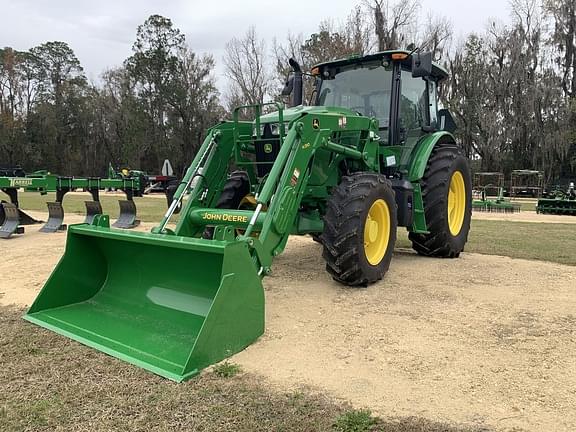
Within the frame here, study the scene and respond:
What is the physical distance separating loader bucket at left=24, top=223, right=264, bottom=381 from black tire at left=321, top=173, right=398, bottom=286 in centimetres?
131

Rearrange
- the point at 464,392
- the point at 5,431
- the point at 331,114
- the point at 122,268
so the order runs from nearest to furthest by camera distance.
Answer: the point at 5,431
the point at 464,392
the point at 122,268
the point at 331,114

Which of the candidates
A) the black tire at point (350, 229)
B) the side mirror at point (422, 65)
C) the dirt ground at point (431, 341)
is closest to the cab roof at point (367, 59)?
the side mirror at point (422, 65)

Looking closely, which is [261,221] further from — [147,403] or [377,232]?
[147,403]

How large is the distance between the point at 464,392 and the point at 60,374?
95.9 inches

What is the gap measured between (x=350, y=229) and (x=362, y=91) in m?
2.48

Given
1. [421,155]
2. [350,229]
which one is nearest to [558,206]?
[421,155]

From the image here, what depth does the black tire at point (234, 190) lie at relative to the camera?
6.15m

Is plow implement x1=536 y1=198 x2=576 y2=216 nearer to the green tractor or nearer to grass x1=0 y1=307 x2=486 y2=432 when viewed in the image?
the green tractor

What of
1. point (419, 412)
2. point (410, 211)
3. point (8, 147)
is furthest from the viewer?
point (8, 147)

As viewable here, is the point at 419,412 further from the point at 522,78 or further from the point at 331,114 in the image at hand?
the point at 522,78

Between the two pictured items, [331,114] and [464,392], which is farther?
[331,114]

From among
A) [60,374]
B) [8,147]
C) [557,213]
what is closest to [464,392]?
[60,374]

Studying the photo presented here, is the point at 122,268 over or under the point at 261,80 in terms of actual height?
under

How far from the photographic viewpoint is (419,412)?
2764mm
